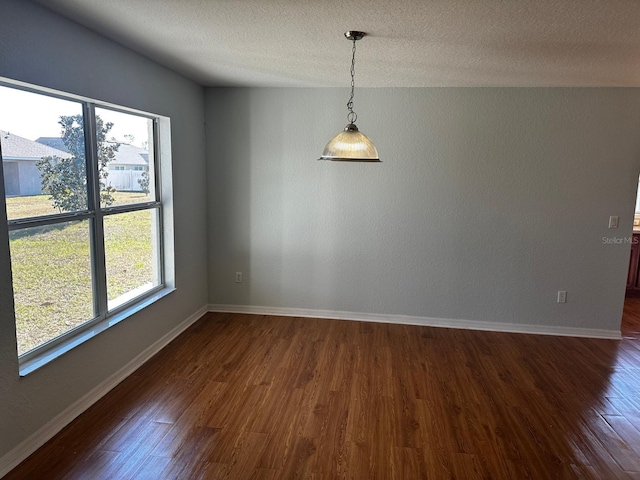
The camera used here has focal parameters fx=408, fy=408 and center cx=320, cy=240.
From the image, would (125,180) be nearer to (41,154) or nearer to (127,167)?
(127,167)

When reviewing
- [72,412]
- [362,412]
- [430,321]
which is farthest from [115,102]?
[430,321]

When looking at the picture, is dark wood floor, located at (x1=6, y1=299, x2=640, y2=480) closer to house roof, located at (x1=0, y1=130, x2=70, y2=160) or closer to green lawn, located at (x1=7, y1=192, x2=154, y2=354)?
green lawn, located at (x1=7, y1=192, x2=154, y2=354)

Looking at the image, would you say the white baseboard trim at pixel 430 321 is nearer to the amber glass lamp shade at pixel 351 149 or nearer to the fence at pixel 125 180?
the fence at pixel 125 180

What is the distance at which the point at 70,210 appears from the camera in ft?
9.01

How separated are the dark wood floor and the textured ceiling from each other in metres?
2.51

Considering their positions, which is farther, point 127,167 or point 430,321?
point 430,321

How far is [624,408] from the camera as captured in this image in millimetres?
3012

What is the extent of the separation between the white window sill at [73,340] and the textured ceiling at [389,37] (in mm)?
2053

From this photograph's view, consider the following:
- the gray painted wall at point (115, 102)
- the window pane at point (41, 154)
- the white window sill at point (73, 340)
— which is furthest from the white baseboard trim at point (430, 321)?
the window pane at point (41, 154)

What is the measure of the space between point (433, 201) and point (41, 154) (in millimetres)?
3516

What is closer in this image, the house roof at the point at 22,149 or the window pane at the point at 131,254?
the house roof at the point at 22,149

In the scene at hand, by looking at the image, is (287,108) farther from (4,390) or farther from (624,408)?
(624,408)

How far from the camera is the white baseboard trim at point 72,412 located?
7.39 ft

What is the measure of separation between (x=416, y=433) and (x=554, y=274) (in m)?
2.69
